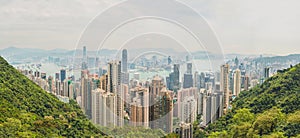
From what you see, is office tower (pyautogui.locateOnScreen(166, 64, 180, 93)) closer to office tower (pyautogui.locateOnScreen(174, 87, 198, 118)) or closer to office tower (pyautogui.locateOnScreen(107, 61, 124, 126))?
Result: office tower (pyautogui.locateOnScreen(174, 87, 198, 118))

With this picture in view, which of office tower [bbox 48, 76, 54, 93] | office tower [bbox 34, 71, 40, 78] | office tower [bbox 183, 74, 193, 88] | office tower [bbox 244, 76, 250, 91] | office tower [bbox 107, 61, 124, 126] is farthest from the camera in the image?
office tower [bbox 244, 76, 250, 91]

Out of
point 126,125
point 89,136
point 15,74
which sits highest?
point 15,74

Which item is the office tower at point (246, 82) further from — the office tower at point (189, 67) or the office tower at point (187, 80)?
the office tower at point (189, 67)

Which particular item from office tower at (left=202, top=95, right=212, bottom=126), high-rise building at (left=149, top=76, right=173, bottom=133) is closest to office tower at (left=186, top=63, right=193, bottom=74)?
high-rise building at (left=149, top=76, right=173, bottom=133)

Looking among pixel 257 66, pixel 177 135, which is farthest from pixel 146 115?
pixel 257 66

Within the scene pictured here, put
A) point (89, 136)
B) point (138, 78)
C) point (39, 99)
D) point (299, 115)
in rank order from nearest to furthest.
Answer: point (138, 78), point (299, 115), point (89, 136), point (39, 99)

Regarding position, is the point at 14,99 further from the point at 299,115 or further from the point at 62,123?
the point at 299,115
